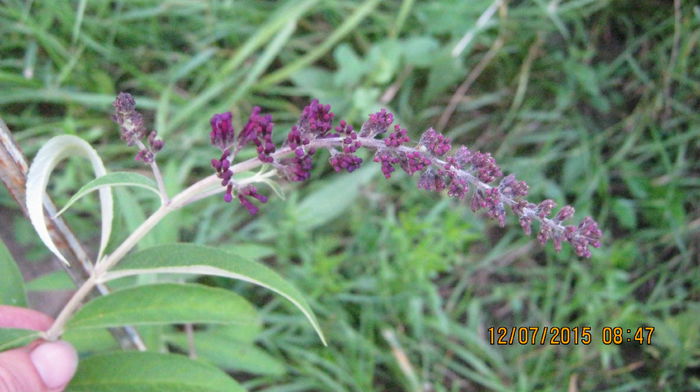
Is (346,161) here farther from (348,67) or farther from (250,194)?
(348,67)

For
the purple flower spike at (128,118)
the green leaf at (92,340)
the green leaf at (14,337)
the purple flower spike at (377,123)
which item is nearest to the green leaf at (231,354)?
the green leaf at (92,340)

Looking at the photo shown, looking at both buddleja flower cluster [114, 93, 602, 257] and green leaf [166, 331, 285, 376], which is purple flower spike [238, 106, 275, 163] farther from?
green leaf [166, 331, 285, 376]

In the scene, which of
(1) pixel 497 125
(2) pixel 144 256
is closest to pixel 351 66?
(1) pixel 497 125

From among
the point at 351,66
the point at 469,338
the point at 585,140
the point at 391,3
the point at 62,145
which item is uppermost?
the point at 391,3

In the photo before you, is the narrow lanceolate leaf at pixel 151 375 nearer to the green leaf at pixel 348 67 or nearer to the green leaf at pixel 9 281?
the green leaf at pixel 9 281

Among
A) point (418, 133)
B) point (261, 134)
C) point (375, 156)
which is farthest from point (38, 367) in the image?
point (418, 133)

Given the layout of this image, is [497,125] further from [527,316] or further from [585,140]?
[527,316]
